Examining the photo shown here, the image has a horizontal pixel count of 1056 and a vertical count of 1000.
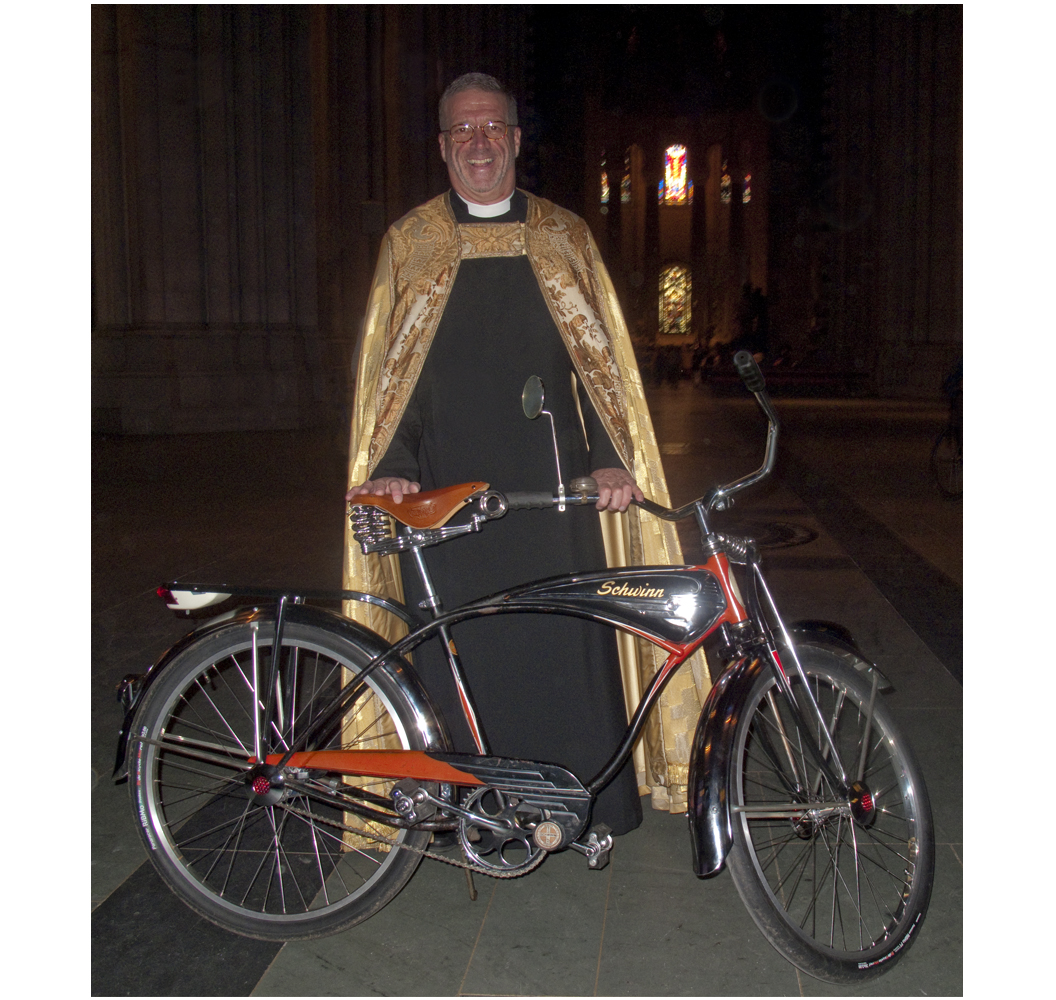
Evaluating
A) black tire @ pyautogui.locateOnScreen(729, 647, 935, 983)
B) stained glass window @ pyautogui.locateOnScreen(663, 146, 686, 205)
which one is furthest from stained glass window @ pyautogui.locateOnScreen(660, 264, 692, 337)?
black tire @ pyautogui.locateOnScreen(729, 647, 935, 983)

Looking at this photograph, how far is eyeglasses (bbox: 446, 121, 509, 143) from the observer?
2.75m

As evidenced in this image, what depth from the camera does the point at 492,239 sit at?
2938 millimetres

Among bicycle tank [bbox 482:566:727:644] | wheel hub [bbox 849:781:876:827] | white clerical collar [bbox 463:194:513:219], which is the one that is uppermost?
white clerical collar [bbox 463:194:513:219]

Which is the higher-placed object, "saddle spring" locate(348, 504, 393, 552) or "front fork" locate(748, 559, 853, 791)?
"saddle spring" locate(348, 504, 393, 552)

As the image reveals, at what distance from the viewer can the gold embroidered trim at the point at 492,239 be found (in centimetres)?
294

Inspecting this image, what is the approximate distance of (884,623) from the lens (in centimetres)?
566

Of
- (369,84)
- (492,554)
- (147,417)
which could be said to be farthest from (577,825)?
(369,84)

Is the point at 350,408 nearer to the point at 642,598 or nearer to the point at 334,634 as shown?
the point at 334,634

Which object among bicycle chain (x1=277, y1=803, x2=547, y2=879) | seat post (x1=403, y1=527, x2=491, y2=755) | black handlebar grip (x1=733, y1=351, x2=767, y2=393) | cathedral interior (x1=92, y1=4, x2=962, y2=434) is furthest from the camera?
cathedral interior (x1=92, y1=4, x2=962, y2=434)

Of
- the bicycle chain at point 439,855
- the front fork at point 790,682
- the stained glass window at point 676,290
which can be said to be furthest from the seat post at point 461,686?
the stained glass window at point 676,290

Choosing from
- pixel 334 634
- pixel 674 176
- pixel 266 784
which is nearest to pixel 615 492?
pixel 334 634

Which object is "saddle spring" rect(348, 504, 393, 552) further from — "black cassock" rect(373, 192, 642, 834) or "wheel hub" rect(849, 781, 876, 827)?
"wheel hub" rect(849, 781, 876, 827)

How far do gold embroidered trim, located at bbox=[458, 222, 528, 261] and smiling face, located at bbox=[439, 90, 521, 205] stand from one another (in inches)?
2.8

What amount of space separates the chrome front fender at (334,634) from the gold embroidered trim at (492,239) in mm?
1068
